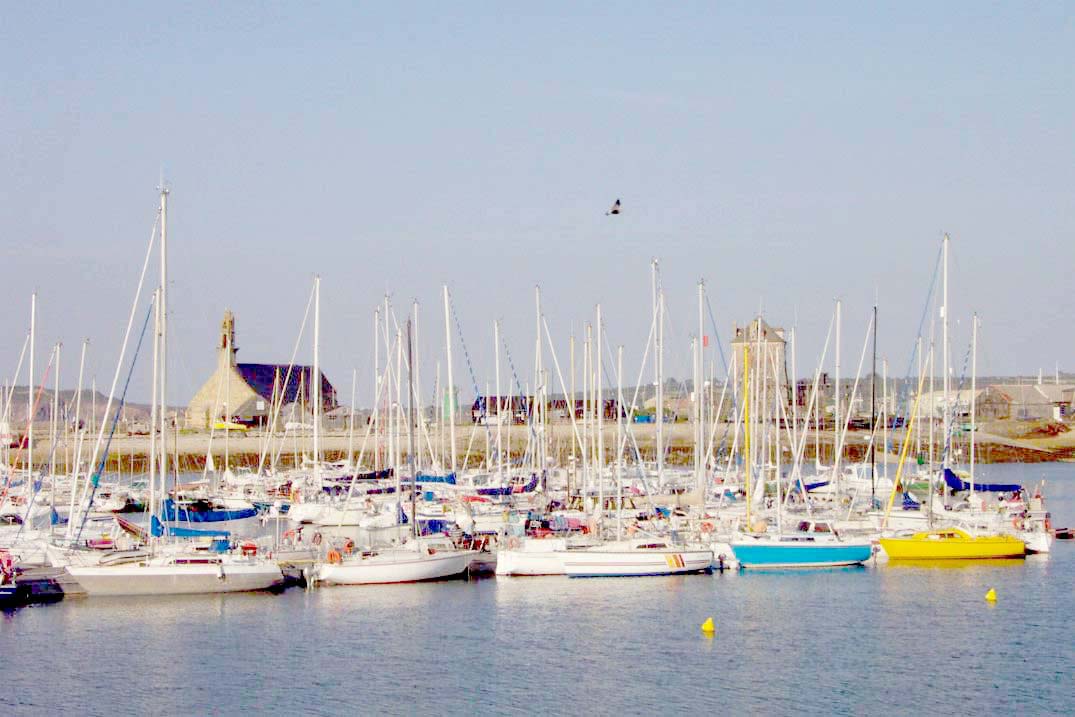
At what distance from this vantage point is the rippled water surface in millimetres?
23859

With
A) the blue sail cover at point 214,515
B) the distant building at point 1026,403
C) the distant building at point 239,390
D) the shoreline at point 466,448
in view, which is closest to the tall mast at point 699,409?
the blue sail cover at point 214,515

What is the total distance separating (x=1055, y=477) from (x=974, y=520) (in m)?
42.6

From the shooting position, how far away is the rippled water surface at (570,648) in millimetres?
23859

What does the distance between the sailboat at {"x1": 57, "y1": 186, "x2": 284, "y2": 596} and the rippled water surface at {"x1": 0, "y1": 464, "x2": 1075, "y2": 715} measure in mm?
450

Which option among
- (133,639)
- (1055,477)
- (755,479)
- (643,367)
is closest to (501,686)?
(133,639)

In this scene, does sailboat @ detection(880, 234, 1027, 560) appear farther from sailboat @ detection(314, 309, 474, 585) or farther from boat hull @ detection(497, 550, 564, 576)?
sailboat @ detection(314, 309, 474, 585)

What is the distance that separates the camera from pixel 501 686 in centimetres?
2481

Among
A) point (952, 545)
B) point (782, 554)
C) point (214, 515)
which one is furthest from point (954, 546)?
point (214, 515)

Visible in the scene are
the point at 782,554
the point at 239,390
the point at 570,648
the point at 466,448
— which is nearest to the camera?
the point at 570,648

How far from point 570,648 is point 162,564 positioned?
10335 millimetres

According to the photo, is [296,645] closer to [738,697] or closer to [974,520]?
[738,697]

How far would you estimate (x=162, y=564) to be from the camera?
1262 inches

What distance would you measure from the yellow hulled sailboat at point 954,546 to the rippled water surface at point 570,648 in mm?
1516

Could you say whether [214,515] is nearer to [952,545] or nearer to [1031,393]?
[952,545]
